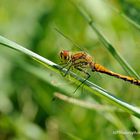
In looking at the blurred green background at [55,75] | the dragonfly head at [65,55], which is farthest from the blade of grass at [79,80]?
A: the blurred green background at [55,75]

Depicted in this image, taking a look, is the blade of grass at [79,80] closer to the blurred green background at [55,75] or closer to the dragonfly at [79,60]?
the dragonfly at [79,60]

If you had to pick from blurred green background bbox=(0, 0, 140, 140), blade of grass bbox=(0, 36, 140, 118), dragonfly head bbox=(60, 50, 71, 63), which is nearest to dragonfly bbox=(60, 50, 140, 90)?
dragonfly head bbox=(60, 50, 71, 63)

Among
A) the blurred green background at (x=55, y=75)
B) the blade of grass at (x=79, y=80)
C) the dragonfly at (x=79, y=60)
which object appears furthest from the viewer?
the blurred green background at (x=55, y=75)

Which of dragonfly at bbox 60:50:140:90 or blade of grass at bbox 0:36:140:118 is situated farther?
dragonfly at bbox 60:50:140:90

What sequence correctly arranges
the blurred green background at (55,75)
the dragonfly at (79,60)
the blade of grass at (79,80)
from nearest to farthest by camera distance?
the blade of grass at (79,80) → the dragonfly at (79,60) → the blurred green background at (55,75)

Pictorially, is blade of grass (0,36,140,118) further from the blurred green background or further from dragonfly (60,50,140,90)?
the blurred green background

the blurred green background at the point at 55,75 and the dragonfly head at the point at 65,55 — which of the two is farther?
the blurred green background at the point at 55,75

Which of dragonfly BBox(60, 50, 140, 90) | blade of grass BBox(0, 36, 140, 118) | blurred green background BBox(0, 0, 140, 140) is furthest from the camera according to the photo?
blurred green background BBox(0, 0, 140, 140)

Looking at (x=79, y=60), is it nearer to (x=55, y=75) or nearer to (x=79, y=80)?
(x=79, y=80)

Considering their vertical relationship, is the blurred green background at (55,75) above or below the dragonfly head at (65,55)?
below

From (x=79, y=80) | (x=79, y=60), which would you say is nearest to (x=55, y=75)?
(x=79, y=60)
